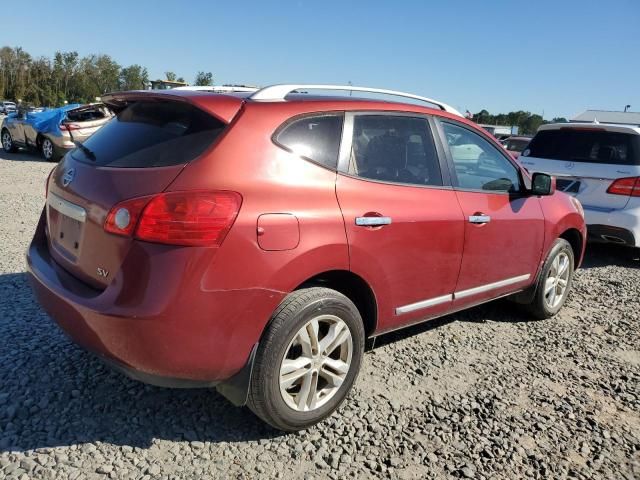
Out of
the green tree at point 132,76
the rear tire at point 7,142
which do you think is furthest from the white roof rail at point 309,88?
the green tree at point 132,76

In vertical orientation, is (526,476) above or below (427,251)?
below

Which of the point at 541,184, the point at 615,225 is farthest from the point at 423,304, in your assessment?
the point at 615,225

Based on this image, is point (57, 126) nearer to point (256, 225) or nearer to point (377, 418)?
point (256, 225)

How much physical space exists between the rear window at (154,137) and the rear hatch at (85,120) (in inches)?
432

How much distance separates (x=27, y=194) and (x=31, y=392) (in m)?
6.84

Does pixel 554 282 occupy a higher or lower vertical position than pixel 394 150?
lower

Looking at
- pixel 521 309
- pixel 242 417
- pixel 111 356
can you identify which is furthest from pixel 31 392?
pixel 521 309

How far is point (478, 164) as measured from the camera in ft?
12.7

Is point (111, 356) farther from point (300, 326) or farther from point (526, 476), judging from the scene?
point (526, 476)

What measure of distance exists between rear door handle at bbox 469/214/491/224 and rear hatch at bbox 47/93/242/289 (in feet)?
5.86

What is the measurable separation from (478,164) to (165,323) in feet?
8.55

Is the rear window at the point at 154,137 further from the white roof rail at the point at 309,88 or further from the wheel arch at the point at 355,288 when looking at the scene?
the wheel arch at the point at 355,288

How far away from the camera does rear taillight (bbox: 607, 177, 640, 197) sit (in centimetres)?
618

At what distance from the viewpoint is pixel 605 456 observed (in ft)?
9.16
